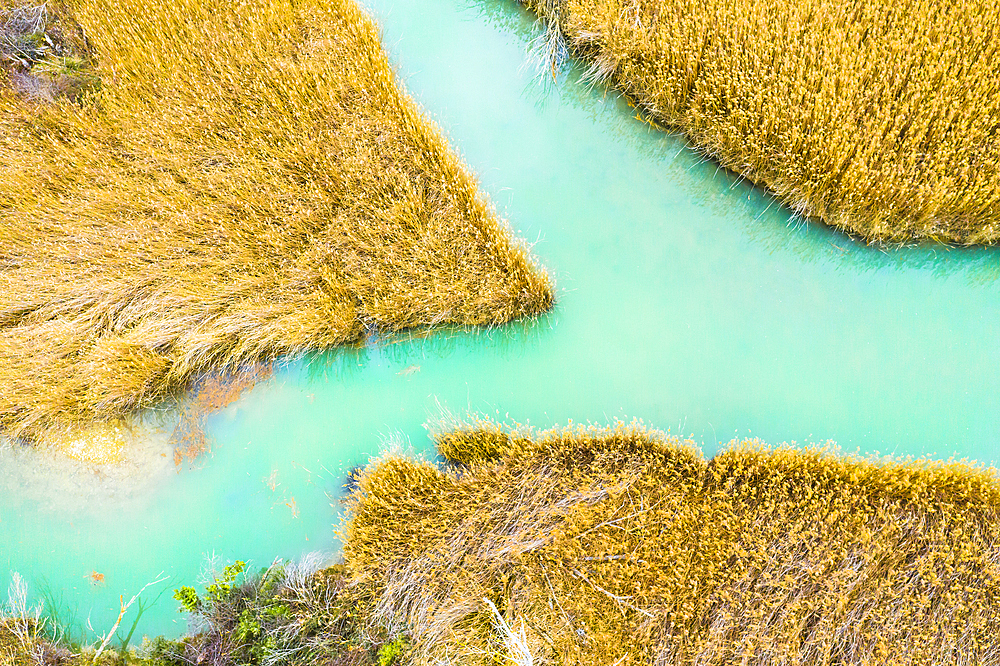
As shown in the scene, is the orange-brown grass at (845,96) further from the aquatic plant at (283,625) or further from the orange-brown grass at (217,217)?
the aquatic plant at (283,625)

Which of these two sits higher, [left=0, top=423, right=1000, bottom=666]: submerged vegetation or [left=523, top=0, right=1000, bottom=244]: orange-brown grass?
[left=523, top=0, right=1000, bottom=244]: orange-brown grass

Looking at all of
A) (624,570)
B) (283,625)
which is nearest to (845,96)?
(624,570)

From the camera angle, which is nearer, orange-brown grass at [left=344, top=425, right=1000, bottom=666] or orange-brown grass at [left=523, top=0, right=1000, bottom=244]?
orange-brown grass at [left=344, top=425, right=1000, bottom=666]

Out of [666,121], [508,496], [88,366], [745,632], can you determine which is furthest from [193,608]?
[666,121]

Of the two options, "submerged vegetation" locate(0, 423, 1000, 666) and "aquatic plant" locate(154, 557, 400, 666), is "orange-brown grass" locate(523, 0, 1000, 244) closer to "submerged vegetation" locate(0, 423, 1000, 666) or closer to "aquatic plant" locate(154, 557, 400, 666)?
"submerged vegetation" locate(0, 423, 1000, 666)

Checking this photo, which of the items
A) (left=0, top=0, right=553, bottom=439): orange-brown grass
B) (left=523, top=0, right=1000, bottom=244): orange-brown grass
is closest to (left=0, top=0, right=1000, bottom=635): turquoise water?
(left=523, top=0, right=1000, bottom=244): orange-brown grass

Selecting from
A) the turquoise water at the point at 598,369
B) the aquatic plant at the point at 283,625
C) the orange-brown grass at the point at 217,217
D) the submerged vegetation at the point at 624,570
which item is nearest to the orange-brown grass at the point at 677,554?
the submerged vegetation at the point at 624,570

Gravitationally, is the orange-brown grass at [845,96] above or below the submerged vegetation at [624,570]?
above
